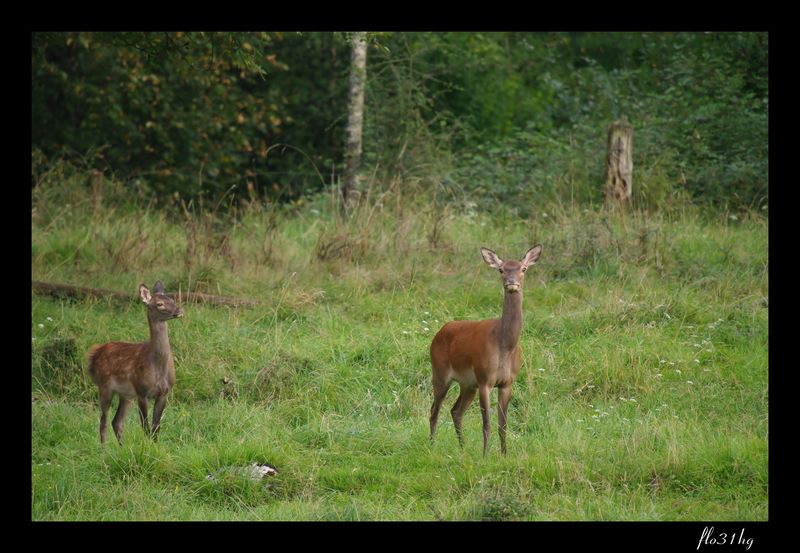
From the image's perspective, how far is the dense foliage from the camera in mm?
15795

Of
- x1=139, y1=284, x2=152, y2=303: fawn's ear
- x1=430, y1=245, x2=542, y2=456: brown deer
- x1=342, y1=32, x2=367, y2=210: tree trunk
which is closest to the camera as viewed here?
x1=430, y1=245, x2=542, y2=456: brown deer

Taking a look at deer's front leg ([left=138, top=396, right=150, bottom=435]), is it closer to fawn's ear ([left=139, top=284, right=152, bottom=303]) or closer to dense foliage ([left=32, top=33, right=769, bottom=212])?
fawn's ear ([left=139, top=284, right=152, bottom=303])

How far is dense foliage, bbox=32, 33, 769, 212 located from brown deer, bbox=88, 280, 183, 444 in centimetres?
546

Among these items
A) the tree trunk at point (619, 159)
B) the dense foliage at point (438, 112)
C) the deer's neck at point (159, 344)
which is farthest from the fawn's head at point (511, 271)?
the tree trunk at point (619, 159)

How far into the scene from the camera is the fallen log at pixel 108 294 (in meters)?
11.4

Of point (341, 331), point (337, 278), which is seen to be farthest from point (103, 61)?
point (341, 331)

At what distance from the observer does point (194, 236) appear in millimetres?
12602

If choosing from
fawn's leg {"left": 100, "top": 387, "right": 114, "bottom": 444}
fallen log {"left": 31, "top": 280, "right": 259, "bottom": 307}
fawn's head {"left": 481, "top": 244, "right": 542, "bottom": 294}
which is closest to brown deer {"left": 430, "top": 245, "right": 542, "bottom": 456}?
fawn's head {"left": 481, "top": 244, "right": 542, "bottom": 294}

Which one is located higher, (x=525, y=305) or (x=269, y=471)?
(x=525, y=305)

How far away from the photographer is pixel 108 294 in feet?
37.9

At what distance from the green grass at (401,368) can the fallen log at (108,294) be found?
0.11m
